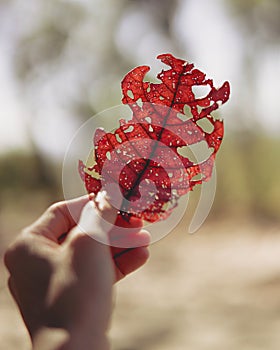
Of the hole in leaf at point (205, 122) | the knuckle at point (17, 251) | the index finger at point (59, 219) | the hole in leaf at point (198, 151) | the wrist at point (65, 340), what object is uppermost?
the hole in leaf at point (205, 122)

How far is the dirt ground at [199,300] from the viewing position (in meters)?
2.61

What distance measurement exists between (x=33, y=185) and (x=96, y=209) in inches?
239

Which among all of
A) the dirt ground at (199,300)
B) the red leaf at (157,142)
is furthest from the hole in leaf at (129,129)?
the dirt ground at (199,300)

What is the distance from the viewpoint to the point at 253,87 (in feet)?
16.3

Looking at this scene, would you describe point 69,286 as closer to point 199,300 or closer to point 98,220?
point 98,220

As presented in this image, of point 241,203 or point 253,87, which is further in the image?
point 241,203

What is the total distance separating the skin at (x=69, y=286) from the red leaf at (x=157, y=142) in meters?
0.02

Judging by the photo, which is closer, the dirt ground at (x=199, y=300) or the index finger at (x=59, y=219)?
the index finger at (x=59, y=219)

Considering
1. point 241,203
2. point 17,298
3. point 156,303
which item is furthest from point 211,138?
point 241,203

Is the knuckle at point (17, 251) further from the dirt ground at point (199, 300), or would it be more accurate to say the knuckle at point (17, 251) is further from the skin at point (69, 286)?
the dirt ground at point (199, 300)

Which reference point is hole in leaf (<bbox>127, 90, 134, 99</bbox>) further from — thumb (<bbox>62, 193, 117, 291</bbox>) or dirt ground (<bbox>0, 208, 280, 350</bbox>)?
dirt ground (<bbox>0, 208, 280, 350</bbox>)

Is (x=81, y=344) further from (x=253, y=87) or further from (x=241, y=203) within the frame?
(x=241, y=203)

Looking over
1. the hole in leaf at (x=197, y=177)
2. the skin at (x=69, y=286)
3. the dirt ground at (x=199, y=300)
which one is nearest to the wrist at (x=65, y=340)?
the skin at (x=69, y=286)

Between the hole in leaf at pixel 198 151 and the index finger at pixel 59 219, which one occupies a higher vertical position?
the hole in leaf at pixel 198 151
